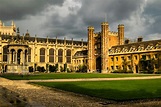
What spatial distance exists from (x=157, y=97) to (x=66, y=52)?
80.8 metres

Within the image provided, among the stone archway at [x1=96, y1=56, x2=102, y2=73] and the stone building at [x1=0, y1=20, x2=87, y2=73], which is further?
the stone building at [x1=0, y1=20, x2=87, y2=73]

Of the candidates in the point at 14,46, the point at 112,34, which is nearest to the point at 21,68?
the point at 14,46

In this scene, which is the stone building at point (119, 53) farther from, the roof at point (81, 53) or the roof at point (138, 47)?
the roof at point (81, 53)

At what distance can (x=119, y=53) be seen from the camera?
225 feet

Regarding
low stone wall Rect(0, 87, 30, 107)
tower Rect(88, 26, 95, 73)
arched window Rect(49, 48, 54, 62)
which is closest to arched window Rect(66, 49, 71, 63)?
arched window Rect(49, 48, 54, 62)

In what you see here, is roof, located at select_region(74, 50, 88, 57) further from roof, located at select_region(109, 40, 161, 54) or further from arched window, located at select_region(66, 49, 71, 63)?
roof, located at select_region(109, 40, 161, 54)

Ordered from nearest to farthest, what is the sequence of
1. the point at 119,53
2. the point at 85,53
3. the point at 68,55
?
the point at 119,53 → the point at 85,53 → the point at 68,55

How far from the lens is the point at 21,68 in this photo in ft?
180

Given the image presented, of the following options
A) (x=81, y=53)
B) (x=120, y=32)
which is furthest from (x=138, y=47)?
(x=81, y=53)

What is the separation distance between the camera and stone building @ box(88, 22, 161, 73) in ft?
196

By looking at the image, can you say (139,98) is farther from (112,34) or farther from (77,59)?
(77,59)

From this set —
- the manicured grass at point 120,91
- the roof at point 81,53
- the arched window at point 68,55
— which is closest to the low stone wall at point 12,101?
the manicured grass at point 120,91

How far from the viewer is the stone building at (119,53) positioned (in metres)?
59.8

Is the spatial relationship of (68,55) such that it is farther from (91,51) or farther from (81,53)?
(91,51)
